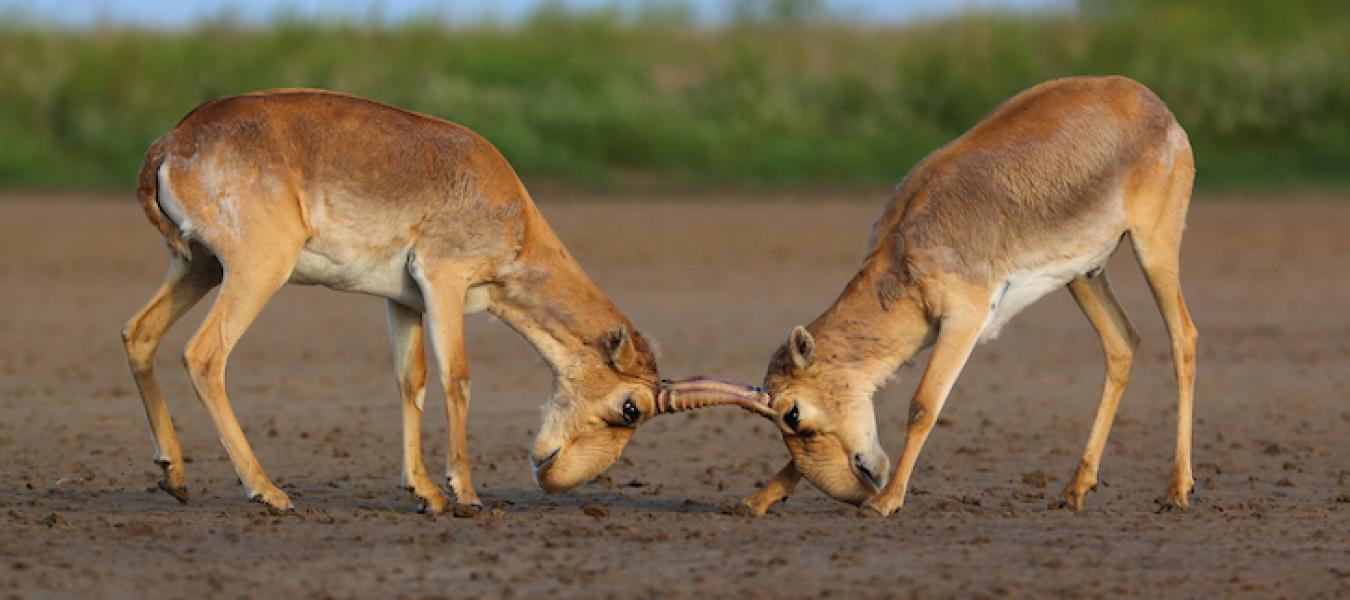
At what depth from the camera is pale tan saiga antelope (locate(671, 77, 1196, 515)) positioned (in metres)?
9.17

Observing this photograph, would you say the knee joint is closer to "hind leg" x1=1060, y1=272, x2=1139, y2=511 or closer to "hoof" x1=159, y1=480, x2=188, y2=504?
"hoof" x1=159, y1=480, x2=188, y2=504

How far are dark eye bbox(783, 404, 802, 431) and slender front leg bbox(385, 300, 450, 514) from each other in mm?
1562

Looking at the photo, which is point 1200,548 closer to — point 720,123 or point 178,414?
point 178,414

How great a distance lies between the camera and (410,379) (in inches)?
383

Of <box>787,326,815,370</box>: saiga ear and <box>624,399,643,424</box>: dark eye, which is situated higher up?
<box>787,326,815,370</box>: saiga ear

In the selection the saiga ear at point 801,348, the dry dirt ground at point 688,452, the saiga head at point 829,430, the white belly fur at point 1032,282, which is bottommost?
the dry dirt ground at point 688,452

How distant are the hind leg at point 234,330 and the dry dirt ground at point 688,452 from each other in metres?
0.23

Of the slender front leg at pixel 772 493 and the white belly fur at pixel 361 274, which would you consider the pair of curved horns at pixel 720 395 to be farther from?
the white belly fur at pixel 361 274

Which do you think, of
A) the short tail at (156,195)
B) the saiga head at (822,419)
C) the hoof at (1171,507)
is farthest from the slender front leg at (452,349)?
the hoof at (1171,507)

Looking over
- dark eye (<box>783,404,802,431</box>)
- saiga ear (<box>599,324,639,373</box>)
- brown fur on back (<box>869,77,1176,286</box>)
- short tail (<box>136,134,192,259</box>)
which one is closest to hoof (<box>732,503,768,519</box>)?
dark eye (<box>783,404,802,431</box>)

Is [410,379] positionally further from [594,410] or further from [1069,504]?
[1069,504]

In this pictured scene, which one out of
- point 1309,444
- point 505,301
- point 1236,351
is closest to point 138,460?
point 505,301

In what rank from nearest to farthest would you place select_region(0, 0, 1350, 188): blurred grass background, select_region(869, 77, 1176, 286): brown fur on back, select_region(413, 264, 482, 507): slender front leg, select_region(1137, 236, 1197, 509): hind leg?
select_region(413, 264, 482, 507): slender front leg < select_region(869, 77, 1176, 286): brown fur on back < select_region(1137, 236, 1197, 509): hind leg < select_region(0, 0, 1350, 188): blurred grass background

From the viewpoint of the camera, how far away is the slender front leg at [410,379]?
945 cm
